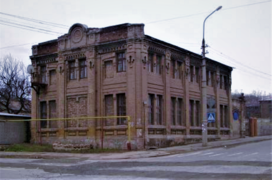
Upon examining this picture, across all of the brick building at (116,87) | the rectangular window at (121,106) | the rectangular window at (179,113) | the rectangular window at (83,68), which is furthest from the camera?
the rectangular window at (179,113)

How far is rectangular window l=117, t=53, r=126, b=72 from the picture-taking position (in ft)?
95.6

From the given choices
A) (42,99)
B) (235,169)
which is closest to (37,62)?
(42,99)

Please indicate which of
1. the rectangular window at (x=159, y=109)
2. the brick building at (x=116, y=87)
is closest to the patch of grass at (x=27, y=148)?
the brick building at (x=116, y=87)

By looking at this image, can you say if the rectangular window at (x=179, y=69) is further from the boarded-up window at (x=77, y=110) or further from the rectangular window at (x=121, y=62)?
the boarded-up window at (x=77, y=110)

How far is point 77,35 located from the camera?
31766 mm

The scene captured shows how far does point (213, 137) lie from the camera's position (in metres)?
38.2

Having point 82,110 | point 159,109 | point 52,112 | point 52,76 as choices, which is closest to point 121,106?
point 159,109

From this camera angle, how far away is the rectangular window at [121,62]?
29141 mm

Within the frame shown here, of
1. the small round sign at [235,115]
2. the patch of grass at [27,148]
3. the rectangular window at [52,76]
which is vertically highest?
the rectangular window at [52,76]

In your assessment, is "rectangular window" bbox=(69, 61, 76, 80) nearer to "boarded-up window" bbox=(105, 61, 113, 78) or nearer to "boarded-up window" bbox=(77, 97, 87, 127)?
"boarded-up window" bbox=(77, 97, 87, 127)

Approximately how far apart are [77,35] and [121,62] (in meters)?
5.16

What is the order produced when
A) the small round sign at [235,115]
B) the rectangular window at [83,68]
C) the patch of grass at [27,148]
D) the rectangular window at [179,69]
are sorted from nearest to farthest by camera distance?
the patch of grass at [27,148]
the rectangular window at [83,68]
the rectangular window at [179,69]
the small round sign at [235,115]

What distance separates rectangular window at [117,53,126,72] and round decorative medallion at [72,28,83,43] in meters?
4.29

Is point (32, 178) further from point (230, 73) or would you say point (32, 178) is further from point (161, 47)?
point (230, 73)
